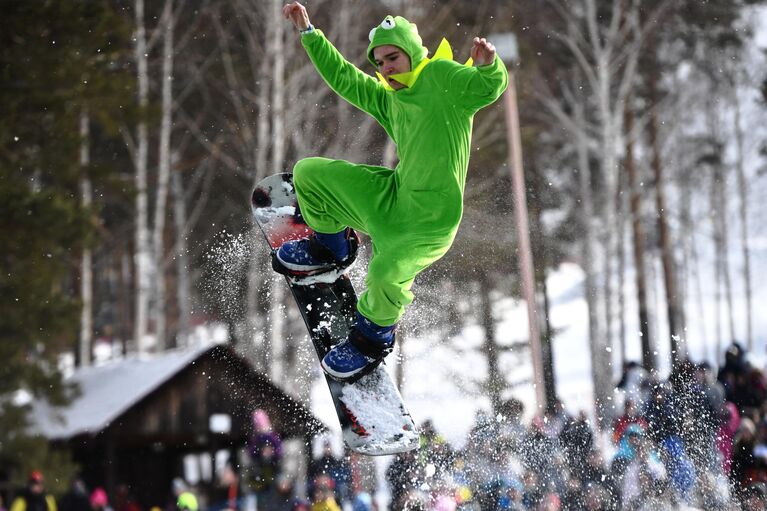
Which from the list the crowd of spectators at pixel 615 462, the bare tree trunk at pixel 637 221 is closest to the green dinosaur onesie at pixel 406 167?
the crowd of spectators at pixel 615 462

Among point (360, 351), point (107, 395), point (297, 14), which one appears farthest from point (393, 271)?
point (107, 395)

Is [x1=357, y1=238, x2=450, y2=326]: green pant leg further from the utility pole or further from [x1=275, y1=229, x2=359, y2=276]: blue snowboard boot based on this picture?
the utility pole

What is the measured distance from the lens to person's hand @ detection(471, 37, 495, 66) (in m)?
3.44

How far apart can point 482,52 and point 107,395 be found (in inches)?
391

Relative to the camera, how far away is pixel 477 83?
11.9 ft

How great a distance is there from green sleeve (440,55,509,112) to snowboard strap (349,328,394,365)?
43.3 inches

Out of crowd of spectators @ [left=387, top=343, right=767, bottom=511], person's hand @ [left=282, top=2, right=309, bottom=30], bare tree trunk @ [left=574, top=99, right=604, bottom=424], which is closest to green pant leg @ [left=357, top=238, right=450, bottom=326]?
person's hand @ [left=282, top=2, right=309, bottom=30]

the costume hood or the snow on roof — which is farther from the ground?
the costume hood

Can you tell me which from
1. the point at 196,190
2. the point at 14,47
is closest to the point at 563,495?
the point at 14,47

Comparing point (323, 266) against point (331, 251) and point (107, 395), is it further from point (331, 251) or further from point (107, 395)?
point (107, 395)

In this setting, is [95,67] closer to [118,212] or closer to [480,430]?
[118,212]

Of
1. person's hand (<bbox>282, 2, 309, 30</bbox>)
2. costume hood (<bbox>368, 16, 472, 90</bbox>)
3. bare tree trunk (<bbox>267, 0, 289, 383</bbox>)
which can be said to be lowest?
costume hood (<bbox>368, 16, 472, 90</bbox>)

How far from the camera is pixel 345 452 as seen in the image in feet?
26.5

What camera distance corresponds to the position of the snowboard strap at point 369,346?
4.11m
